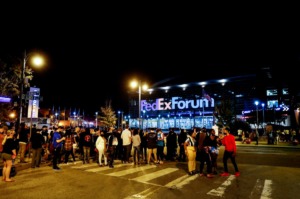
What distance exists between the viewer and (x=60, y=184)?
809 centimetres

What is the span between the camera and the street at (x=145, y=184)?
6883 millimetres

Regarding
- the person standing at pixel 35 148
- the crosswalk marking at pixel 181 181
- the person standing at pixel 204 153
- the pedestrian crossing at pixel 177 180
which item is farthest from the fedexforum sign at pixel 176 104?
the crosswalk marking at pixel 181 181

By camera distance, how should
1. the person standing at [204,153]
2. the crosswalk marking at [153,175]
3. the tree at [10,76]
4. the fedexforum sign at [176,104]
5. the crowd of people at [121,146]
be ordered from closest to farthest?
the crosswalk marking at [153,175]
the person standing at [204,153]
the crowd of people at [121,146]
the tree at [10,76]
the fedexforum sign at [176,104]

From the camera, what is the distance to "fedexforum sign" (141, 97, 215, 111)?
63.4 metres

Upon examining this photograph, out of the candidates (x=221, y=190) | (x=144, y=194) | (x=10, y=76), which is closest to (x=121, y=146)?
(x=144, y=194)

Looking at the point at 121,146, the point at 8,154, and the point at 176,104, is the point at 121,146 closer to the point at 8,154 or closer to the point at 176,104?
the point at 8,154

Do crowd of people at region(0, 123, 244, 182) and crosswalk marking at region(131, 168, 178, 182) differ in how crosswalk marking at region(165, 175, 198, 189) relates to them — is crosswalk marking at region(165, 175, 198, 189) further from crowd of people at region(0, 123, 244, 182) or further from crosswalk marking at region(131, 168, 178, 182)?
crosswalk marking at region(131, 168, 178, 182)

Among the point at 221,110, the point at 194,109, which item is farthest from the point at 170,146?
the point at 194,109

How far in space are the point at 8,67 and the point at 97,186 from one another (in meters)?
22.5

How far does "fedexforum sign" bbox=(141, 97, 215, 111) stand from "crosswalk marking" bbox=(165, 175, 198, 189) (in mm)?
51479

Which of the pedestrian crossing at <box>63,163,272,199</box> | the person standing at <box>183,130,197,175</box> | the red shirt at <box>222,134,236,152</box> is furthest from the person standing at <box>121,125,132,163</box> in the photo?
the red shirt at <box>222,134,236,152</box>

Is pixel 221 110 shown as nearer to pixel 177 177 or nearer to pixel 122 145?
pixel 122 145

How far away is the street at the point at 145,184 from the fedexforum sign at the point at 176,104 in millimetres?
51149

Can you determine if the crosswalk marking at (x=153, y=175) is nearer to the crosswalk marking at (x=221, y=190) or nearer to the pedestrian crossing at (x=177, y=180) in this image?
the pedestrian crossing at (x=177, y=180)
